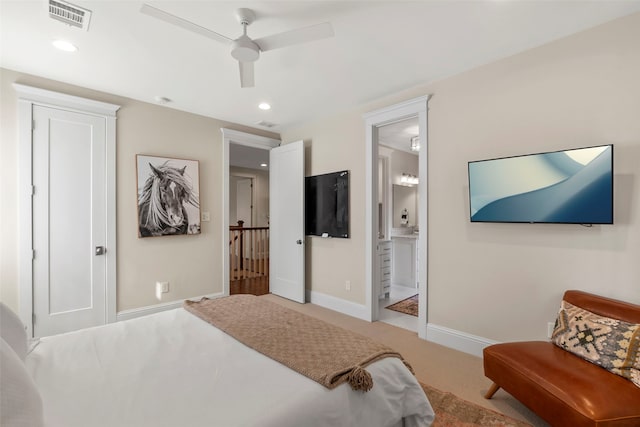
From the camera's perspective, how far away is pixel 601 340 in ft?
5.56

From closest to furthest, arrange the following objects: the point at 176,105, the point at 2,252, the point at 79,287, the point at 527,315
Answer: the point at 527,315 < the point at 2,252 < the point at 79,287 < the point at 176,105

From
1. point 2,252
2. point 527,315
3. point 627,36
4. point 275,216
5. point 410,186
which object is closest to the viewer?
point 627,36

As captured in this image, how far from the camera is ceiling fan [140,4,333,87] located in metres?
1.67

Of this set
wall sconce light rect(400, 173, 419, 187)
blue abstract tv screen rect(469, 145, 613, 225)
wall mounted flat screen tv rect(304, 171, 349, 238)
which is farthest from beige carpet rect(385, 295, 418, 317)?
wall sconce light rect(400, 173, 419, 187)

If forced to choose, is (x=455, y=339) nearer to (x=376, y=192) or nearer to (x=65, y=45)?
(x=376, y=192)

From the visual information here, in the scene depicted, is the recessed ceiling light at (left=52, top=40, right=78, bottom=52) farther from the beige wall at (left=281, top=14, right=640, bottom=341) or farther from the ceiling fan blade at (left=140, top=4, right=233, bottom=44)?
the beige wall at (left=281, top=14, right=640, bottom=341)

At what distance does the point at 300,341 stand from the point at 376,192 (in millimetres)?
2335

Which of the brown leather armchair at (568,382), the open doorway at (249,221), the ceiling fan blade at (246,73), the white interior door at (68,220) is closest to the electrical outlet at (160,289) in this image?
the white interior door at (68,220)

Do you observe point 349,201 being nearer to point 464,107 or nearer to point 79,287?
point 464,107

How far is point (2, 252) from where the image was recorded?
2.62 m

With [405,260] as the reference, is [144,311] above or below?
below

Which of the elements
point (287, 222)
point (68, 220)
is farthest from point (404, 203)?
point (68, 220)

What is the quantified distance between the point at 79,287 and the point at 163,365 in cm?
240

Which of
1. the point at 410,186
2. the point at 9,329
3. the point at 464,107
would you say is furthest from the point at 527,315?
the point at 410,186
